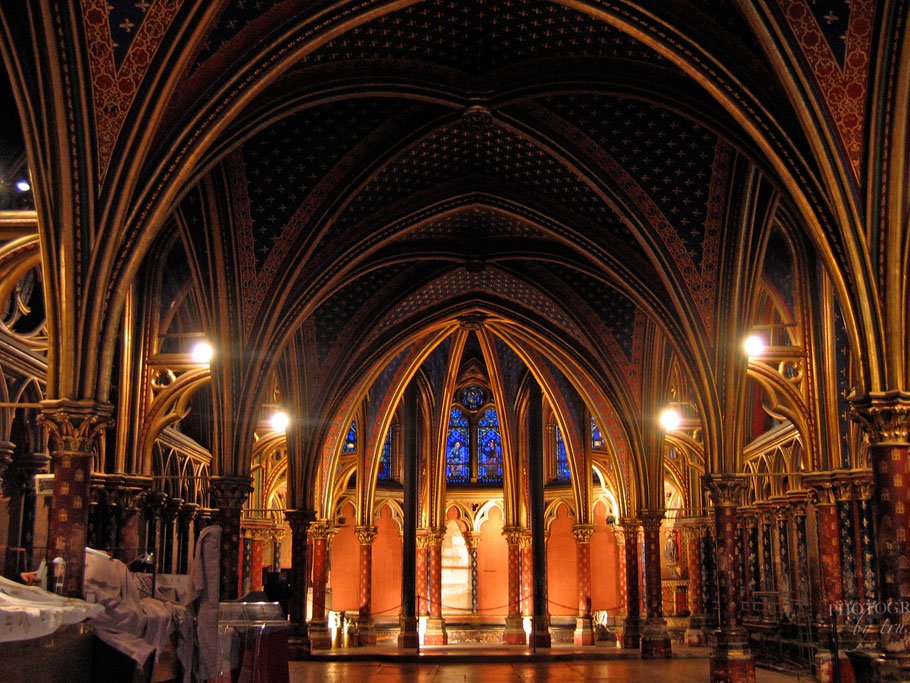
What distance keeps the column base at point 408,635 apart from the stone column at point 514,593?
315cm

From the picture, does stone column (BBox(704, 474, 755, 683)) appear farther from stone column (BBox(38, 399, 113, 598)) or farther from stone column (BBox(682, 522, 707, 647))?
stone column (BBox(682, 522, 707, 647))

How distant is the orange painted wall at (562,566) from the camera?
112 ft

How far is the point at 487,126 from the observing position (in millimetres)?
16938

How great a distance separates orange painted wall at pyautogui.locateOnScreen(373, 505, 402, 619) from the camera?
113ft

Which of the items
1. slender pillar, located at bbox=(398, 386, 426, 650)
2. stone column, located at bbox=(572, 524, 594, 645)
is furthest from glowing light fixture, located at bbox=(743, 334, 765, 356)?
stone column, located at bbox=(572, 524, 594, 645)

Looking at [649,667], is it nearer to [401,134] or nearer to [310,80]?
[401,134]

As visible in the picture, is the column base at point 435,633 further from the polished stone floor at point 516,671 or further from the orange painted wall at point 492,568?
the orange painted wall at point 492,568

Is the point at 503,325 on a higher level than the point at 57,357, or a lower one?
higher

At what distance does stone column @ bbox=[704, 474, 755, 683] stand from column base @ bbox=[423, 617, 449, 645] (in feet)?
42.1

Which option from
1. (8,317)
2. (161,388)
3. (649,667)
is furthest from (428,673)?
(8,317)

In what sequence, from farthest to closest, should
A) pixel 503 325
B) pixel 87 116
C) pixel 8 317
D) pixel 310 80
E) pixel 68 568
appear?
pixel 503 325, pixel 8 317, pixel 310 80, pixel 87 116, pixel 68 568

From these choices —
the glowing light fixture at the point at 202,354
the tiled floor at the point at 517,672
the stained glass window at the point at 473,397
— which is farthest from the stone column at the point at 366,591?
the glowing light fixture at the point at 202,354

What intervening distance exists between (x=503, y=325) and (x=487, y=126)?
10856 millimetres

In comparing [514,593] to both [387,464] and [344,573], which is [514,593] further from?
[344,573]
